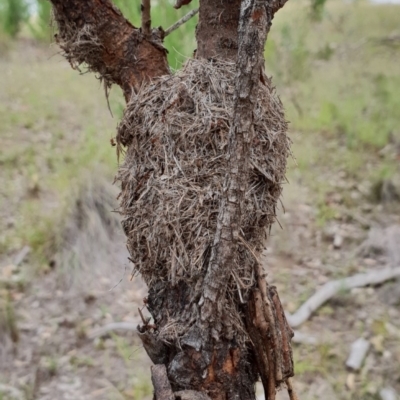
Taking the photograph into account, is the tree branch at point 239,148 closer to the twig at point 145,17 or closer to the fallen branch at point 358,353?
the twig at point 145,17

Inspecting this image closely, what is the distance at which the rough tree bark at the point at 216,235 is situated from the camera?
767 mm

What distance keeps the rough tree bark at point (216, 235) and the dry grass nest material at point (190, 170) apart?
0.14 feet

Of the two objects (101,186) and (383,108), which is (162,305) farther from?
(383,108)

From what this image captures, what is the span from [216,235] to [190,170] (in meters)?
0.15

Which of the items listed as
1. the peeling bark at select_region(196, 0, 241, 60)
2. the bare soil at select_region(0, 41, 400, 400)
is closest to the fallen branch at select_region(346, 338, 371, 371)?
the bare soil at select_region(0, 41, 400, 400)

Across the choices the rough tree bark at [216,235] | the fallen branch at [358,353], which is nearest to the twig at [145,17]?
the rough tree bark at [216,235]

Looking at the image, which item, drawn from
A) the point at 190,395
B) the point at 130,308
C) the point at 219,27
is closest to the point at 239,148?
the point at 219,27

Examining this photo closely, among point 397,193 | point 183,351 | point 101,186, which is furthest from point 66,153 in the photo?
point 183,351

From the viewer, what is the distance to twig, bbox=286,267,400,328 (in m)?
2.65

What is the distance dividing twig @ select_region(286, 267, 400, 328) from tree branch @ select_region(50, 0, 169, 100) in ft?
6.38

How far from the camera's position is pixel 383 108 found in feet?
15.8

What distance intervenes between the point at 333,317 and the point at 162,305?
2017 mm

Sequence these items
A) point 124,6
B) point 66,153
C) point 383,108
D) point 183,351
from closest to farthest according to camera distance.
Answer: point 183,351 < point 124,6 < point 66,153 < point 383,108

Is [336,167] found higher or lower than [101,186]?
higher
